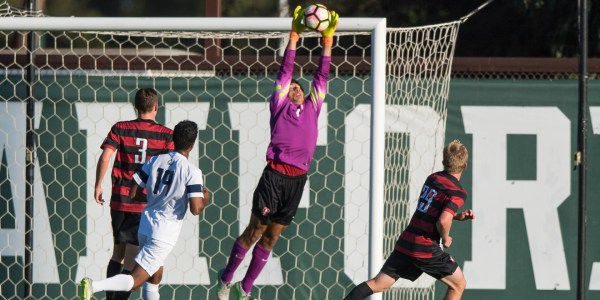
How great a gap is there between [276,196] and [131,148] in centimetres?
101

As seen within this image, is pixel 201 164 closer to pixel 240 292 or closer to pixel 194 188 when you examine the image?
pixel 240 292

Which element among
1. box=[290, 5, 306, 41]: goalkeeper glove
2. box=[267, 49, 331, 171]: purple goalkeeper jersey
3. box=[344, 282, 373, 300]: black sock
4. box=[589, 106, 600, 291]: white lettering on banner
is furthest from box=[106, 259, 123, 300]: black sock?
box=[589, 106, 600, 291]: white lettering on banner

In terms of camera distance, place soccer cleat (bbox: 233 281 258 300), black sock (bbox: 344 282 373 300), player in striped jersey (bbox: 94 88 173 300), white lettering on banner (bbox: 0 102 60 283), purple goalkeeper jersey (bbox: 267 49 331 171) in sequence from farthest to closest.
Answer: white lettering on banner (bbox: 0 102 60 283), soccer cleat (bbox: 233 281 258 300), player in striped jersey (bbox: 94 88 173 300), purple goalkeeper jersey (bbox: 267 49 331 171), black sock (bbox: 344 282 373 300)

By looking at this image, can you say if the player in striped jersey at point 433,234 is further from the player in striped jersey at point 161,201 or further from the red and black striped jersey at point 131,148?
the red and black striped jersey at point 131,148

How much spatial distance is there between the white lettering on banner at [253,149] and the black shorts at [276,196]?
1.12m

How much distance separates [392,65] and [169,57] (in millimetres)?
1672

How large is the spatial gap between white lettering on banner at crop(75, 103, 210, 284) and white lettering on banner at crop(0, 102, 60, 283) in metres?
0.25

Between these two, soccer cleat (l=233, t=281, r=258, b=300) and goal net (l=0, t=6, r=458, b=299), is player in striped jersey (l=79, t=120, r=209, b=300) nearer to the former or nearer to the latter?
soccer cleat (l=233, t=281, r=258, b=300)

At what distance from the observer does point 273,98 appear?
7.48 meters

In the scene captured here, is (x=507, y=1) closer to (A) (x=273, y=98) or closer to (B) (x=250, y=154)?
(B) (x=250, y=154)

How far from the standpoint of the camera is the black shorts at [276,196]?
7469mm

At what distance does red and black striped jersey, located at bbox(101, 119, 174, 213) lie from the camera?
7.61 m

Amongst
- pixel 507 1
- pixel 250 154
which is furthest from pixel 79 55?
pixel 507 1

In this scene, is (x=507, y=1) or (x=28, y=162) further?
(x=507, y=1)
